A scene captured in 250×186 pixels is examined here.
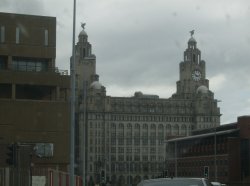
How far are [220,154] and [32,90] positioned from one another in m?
59.8

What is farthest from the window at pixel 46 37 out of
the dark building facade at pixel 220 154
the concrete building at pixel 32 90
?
the dark building facade at pixel 220 154

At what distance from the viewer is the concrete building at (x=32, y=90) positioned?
70.1m

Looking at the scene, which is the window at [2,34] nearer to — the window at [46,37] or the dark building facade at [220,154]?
the window at [46,37]

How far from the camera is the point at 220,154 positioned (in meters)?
127

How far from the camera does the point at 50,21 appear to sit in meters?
77.9

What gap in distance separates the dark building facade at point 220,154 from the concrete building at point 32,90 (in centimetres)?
4030

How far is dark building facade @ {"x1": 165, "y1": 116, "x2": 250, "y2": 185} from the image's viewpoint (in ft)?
394

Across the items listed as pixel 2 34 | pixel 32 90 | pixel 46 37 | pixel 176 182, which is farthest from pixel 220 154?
pixel 176 182

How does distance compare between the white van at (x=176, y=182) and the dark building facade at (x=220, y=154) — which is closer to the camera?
the white van at (x=176, y=182)

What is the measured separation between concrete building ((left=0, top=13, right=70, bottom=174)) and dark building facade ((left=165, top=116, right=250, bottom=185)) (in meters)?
40.3

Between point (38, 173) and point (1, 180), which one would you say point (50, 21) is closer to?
point (38, 173)

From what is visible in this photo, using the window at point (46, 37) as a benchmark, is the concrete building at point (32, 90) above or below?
below

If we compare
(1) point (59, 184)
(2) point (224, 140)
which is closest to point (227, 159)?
(2) point (224, 140)

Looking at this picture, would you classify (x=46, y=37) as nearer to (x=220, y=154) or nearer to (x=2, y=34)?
(x=2, y=34)
